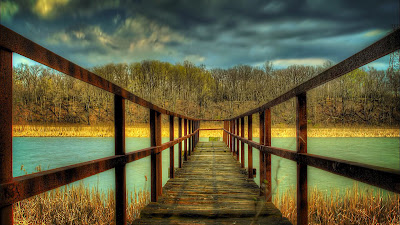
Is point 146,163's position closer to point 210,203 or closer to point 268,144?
point 210,203

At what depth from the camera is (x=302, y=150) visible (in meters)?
1.82

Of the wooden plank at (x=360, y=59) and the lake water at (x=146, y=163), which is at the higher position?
the wooden plank at (x=360, y=59)

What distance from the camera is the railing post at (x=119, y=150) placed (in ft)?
6.05

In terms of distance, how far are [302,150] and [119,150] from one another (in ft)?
4.29

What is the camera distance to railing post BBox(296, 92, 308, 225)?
5.95 feet

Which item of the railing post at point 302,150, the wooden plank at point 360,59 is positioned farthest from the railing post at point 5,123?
the railing post at point 302,150

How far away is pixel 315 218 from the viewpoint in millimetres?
5402

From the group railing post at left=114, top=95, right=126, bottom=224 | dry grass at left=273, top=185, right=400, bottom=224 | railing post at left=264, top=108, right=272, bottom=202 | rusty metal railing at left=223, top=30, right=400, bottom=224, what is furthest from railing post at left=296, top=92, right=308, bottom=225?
dry grass at left=273, top=185, right=400, bottom=224

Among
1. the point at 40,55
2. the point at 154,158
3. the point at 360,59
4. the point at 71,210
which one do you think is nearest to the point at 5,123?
the point at 40,55

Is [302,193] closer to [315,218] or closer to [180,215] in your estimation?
[180,215]

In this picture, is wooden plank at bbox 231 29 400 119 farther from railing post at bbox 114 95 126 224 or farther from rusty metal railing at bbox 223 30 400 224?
railing post at bbox 114 95 126 224

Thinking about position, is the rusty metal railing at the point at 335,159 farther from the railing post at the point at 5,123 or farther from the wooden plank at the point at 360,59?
the railing post at the point at 5,123

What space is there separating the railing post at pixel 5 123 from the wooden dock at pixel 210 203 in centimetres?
117

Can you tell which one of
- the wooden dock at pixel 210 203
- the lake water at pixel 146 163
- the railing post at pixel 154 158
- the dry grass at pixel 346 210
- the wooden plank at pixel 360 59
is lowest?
the lake water at pixel 146 163
